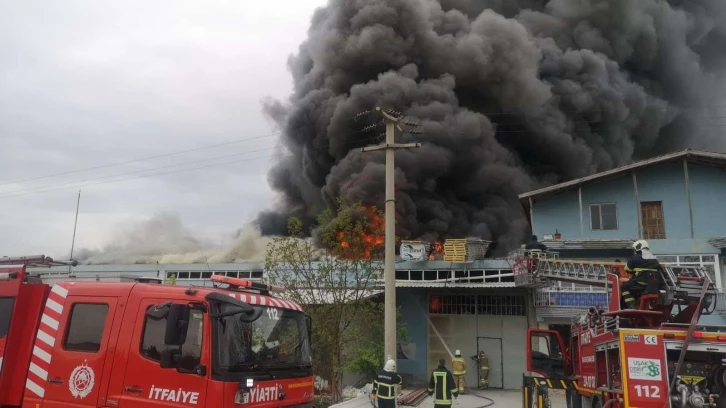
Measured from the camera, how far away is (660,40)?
36.0m

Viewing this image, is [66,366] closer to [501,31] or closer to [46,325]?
[46,325]

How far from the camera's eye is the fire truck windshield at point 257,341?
183 inches

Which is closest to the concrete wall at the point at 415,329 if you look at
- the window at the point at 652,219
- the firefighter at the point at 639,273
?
the window at the point at 652,219

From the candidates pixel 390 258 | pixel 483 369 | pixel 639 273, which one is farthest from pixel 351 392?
pixel 639 273

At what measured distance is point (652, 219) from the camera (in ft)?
53.3

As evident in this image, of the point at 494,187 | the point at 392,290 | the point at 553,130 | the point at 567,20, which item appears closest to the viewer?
the point at 392,290

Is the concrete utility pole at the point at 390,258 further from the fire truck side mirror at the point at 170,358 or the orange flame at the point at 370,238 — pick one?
the fire truck side mirror at the point at 170,358

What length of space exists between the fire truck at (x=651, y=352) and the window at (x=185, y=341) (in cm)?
438

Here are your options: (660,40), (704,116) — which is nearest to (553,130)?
(660,40)

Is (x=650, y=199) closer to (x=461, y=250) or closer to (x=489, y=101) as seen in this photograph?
(x=461, y=250)

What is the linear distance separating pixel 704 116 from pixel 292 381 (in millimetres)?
44122

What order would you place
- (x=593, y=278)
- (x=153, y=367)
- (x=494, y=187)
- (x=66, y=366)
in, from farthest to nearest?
(x=494, y=187) → (x=593, y=278) → (x=66, y=366) → (x=153, y=367)

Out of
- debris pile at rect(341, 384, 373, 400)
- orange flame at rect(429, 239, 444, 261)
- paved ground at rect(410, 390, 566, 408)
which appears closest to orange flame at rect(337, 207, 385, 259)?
orange flame at rect(429, 239, 444, 261)

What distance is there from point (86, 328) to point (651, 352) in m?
5.72
